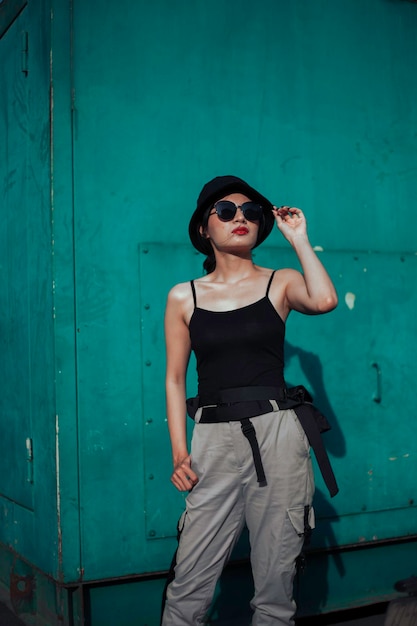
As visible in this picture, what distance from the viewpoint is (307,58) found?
431 cm

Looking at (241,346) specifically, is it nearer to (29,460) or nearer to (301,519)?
(301,519)

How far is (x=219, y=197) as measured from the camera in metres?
3.15

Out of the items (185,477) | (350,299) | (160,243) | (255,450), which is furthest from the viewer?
(350,299)

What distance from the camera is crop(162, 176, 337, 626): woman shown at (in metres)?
2.91

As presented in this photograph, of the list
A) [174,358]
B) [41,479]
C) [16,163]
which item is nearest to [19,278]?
[16,163]

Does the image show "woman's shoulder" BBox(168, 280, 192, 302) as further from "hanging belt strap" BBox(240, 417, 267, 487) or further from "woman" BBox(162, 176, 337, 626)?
"hanging belt strap" BBox(240, 417, 267, 487)

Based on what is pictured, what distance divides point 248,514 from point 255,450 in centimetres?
Answer: 25

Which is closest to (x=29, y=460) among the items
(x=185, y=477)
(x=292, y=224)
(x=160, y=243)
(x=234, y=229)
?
(x=160, y=243)

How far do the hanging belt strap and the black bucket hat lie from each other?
0.72 m

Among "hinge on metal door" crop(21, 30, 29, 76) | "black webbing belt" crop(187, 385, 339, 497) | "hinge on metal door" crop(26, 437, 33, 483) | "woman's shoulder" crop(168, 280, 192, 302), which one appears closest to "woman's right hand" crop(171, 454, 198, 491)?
"black webbing belt" crop(187, 385, 339, 497)

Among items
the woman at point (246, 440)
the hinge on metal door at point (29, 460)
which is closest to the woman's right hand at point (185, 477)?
the woman at point (246, 440)

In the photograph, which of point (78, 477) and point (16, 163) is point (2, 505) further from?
point (16, 163)

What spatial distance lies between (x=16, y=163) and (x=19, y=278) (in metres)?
0.58

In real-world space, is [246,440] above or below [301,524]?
above
